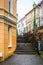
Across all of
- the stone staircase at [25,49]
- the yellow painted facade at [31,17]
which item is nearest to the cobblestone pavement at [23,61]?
the stone staircase at [25,49]

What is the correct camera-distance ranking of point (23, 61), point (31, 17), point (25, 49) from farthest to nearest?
point (31, 17) → point (25, 49) → point (23, 61)

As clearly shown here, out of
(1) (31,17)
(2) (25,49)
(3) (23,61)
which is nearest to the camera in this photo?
(3) (23,61)

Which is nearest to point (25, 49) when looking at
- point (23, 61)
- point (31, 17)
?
point (23, 61)

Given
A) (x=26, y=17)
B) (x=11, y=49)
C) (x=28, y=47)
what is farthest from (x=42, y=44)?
(x=26, y=17)

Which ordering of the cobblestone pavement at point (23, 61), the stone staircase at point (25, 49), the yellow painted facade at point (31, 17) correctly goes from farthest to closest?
1. the yellow painted facade at point (31, 17)
2. the stone staircase at point (25, 49)
3. the cobblestone pavement at point (23, 61)

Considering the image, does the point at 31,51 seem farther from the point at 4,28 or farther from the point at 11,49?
the point at 4,28

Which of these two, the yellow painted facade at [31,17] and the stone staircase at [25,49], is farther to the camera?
the yellow painted facade at [31,17]

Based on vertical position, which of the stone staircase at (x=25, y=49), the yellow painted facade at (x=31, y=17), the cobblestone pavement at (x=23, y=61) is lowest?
the cobblestone pavement at (x=23, y=61)

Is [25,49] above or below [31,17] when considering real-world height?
below

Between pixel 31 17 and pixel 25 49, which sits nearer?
pixel 25 49

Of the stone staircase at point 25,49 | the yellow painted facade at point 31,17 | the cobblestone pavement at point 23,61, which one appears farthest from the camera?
the yellow painted facade at point 31,17

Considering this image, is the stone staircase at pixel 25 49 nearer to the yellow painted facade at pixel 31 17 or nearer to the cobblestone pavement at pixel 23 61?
the cobblestone pavement at pixel 23 61

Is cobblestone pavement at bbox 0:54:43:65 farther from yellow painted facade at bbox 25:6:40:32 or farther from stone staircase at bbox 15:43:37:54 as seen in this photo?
yellow painted facade at bbox 25:6:40:32

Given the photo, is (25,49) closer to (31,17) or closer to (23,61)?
(23,61)
